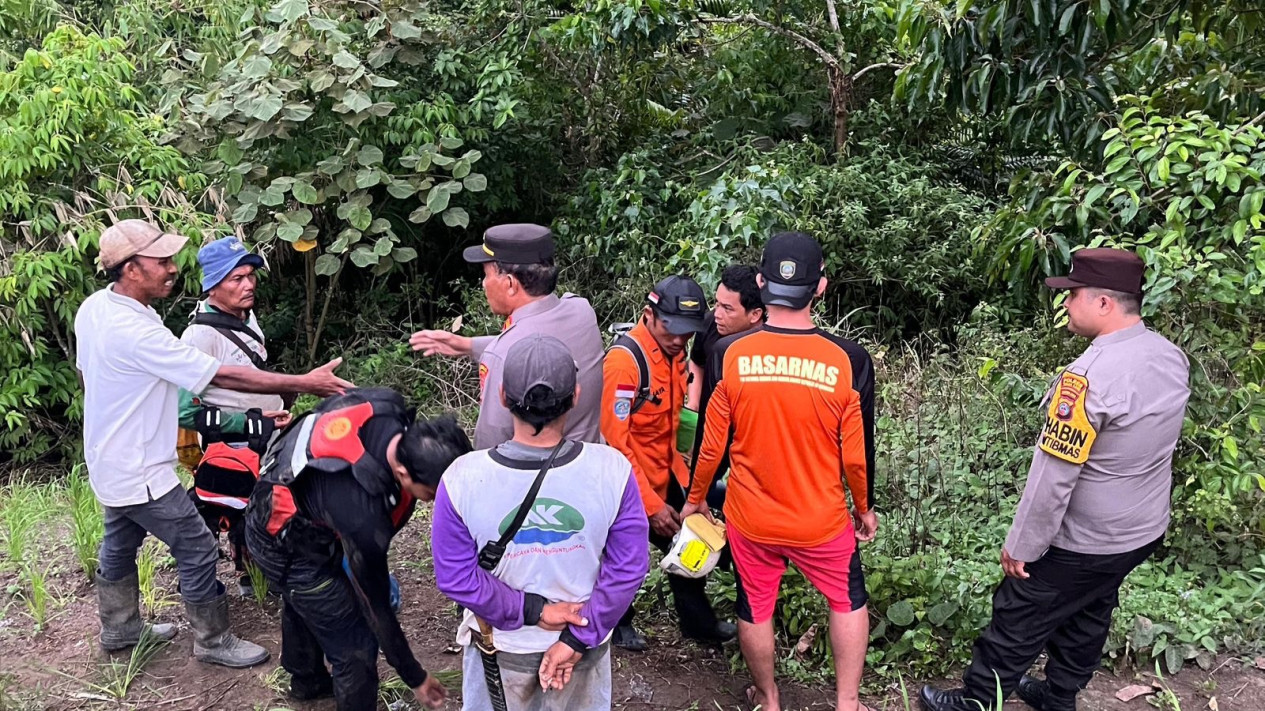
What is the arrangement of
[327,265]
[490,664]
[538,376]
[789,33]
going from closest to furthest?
[538,376] → [490,664] → [327,265] → [789,33]

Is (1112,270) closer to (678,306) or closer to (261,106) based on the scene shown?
(678,306)

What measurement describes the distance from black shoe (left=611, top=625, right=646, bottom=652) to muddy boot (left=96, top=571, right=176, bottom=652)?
202 cm

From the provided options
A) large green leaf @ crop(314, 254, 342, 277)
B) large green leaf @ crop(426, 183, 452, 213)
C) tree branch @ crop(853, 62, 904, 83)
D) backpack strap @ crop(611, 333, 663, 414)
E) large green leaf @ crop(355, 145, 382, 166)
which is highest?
tree branch @ crop(853, 62, 904, 83)

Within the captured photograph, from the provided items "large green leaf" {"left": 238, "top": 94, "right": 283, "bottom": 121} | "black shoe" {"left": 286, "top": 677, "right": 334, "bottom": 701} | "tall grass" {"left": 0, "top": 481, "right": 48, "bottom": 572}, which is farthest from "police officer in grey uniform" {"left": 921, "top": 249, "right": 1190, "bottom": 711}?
"large green leaf" {"left": 238, "top": 94, "right": 283, "bottom": 121}

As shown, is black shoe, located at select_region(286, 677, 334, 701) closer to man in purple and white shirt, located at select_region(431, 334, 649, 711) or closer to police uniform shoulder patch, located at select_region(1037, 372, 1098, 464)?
man in purple and white shirt, located at select_region(431, 334, 649, 711)

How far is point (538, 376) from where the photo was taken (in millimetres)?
2283

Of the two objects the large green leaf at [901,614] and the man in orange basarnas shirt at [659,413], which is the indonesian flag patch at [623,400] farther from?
the large green leaf at [901,614]

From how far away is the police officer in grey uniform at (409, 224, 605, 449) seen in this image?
9.82ft

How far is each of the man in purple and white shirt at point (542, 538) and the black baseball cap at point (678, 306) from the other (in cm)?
124

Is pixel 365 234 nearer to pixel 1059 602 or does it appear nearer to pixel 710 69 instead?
pixel 710 69

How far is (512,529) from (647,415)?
1471 millimetres

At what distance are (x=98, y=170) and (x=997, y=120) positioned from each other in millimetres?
7356

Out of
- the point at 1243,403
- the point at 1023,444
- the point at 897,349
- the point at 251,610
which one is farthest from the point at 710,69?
the point at 251,610

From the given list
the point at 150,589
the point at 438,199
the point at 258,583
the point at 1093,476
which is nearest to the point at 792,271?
the point at 1093,476
